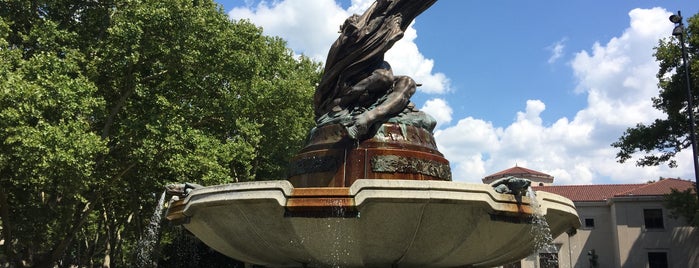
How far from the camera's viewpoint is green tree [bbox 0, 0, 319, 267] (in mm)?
14938

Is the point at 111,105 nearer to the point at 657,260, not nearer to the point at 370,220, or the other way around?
the point at 370,220

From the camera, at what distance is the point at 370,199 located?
5.97 meters

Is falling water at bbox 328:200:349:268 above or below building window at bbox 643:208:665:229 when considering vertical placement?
below

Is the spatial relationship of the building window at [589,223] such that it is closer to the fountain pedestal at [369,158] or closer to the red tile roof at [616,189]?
the red tile roof at [616,189]

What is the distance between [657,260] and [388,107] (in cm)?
3344

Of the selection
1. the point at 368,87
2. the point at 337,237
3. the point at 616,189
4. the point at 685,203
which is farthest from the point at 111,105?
the point at 616,189

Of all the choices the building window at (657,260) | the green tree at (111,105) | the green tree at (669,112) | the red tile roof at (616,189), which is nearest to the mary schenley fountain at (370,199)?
the green tree at (111,105)

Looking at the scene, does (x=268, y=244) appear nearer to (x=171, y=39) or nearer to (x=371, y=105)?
(x=371, y=105)

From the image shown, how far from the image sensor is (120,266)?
117 ft

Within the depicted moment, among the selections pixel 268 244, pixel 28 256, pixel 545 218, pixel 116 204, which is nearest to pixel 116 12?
pixel 28 256

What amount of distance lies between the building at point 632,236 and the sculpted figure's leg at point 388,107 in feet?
89.7

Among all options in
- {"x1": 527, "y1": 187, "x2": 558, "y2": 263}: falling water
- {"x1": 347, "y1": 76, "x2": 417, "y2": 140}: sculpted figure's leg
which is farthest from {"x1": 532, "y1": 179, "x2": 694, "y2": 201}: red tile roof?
{"x1": 527, "y1": 187, "x2": 558, "y2": 263}: falling water

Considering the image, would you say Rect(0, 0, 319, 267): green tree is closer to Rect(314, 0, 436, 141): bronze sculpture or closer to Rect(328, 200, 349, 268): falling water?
Rect(314, 0, 436, 141): bronze sculpture

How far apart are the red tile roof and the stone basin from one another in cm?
3147
